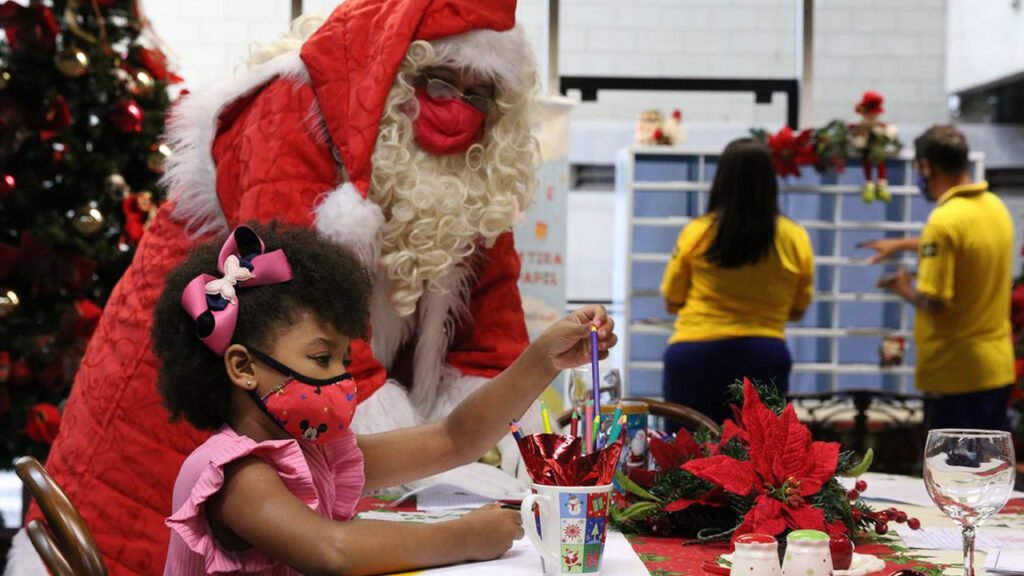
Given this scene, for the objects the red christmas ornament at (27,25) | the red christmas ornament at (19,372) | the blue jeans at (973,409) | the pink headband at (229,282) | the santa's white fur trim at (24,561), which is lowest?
the blue jeans at (973,409)

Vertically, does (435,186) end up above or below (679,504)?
above

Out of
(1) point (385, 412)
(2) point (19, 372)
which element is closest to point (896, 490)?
(1) point (385, 412)

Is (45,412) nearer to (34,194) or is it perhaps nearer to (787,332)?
(34,194)

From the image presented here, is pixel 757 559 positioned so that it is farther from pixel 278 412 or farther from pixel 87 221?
pixel 87 221

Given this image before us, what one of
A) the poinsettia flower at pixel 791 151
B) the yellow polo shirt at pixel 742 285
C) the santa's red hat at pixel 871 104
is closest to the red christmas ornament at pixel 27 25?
the yellow polo shirt at pixel 742 285

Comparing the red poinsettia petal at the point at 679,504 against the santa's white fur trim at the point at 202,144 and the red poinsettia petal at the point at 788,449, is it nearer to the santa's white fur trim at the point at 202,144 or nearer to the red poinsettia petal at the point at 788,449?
the red poinsettia petal at the point at 788,449

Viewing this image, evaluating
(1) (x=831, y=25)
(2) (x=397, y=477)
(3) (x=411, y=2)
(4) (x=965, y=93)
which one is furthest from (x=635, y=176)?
(2) (x=397, y=477)

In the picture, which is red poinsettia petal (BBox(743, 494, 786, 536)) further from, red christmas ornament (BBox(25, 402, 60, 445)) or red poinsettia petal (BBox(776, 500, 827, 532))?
red christmas ornament (BBox(25, 402, 60, 445))

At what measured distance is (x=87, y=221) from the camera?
12.1 ft

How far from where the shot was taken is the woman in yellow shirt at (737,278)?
3973 millimetres

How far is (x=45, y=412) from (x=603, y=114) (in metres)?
3.88

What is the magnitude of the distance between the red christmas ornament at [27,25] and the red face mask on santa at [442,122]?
6.53ft

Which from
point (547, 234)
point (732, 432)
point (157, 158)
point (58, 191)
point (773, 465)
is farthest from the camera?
point (547, 234)

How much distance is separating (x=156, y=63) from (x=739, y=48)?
11.8 feet
